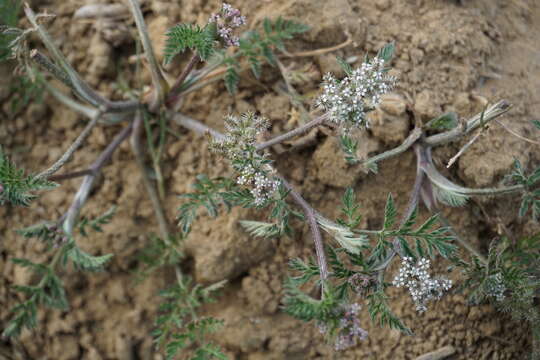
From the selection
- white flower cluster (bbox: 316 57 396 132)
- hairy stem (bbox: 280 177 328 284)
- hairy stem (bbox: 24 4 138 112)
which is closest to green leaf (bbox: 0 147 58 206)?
hairy stem (bbox: 24 4 138 112)

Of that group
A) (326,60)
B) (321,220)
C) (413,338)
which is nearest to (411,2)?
(326,60)

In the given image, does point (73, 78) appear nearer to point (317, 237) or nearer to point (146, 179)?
point (146, 179)

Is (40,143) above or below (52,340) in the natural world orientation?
above

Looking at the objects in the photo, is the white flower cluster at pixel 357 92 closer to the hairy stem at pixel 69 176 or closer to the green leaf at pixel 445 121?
the green leaf at pixel 445 121

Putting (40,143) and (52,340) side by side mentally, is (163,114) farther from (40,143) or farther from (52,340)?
(52,340)

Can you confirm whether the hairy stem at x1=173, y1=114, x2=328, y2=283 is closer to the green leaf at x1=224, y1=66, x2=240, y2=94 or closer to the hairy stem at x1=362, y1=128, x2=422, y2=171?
the green leaf at x1=224, y1=66, x2=240, y2=94

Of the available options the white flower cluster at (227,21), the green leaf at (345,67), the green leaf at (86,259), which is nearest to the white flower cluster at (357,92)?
the green leaf at (345,67)
